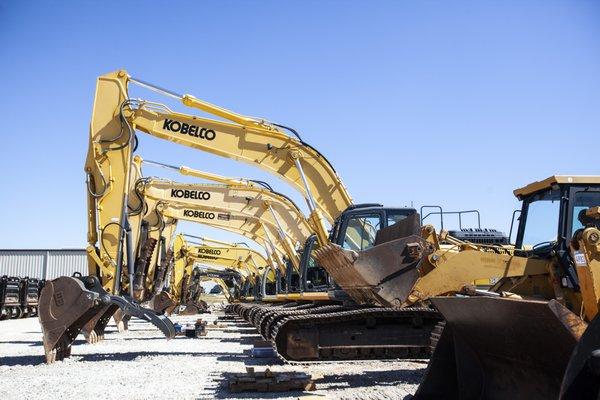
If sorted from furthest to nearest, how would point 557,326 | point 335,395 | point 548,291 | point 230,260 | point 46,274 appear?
point 46,274
point 230,260
point 335,395
point 548,291
point 557,326

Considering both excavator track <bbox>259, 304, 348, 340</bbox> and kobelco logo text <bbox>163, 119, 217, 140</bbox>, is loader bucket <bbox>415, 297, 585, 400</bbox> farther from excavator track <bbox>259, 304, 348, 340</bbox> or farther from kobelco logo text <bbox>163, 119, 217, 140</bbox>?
kobelco logo text <bbox>163, 119, 217, 140</bbox>

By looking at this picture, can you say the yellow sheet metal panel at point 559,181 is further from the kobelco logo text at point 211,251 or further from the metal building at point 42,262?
the metal building at point 42,262

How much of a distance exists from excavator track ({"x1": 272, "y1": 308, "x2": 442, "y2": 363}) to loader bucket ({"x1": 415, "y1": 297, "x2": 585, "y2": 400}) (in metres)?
4.21

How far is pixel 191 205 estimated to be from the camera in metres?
20.8

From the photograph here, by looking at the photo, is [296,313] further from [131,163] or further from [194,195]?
[194,195]

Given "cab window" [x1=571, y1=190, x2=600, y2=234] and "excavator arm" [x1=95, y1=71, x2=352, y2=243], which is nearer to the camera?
"cab window" [x1=571, y1=190, x2=600, y2=234]

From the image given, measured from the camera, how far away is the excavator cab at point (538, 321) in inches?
172

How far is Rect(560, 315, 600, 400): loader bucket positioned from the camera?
365 centimetres

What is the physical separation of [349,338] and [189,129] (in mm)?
6380

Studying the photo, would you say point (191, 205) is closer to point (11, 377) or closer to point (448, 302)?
point (11, 377)

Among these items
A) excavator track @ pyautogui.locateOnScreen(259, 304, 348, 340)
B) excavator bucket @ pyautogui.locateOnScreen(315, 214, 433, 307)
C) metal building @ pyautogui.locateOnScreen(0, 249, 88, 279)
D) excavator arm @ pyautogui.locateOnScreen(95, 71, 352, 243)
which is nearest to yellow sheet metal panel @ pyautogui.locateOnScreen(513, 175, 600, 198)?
excavator bucket @ pyautogui.locateOnScreen(315, 214, 433, 307)

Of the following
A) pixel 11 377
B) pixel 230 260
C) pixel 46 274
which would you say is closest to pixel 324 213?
pixel 11 377

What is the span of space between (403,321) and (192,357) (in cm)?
476

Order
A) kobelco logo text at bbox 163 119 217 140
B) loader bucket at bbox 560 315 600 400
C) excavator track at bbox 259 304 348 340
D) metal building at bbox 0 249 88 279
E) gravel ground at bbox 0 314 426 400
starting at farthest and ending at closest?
metal building at bbox 0 249 88 279 < kobelco logo text at bbox 163 119 217 140 < excavator track at bbox 259 304 348 340 < gravel ground at bbox 0 314 426 400 < loader bucket at bbox 560 315 600 400
